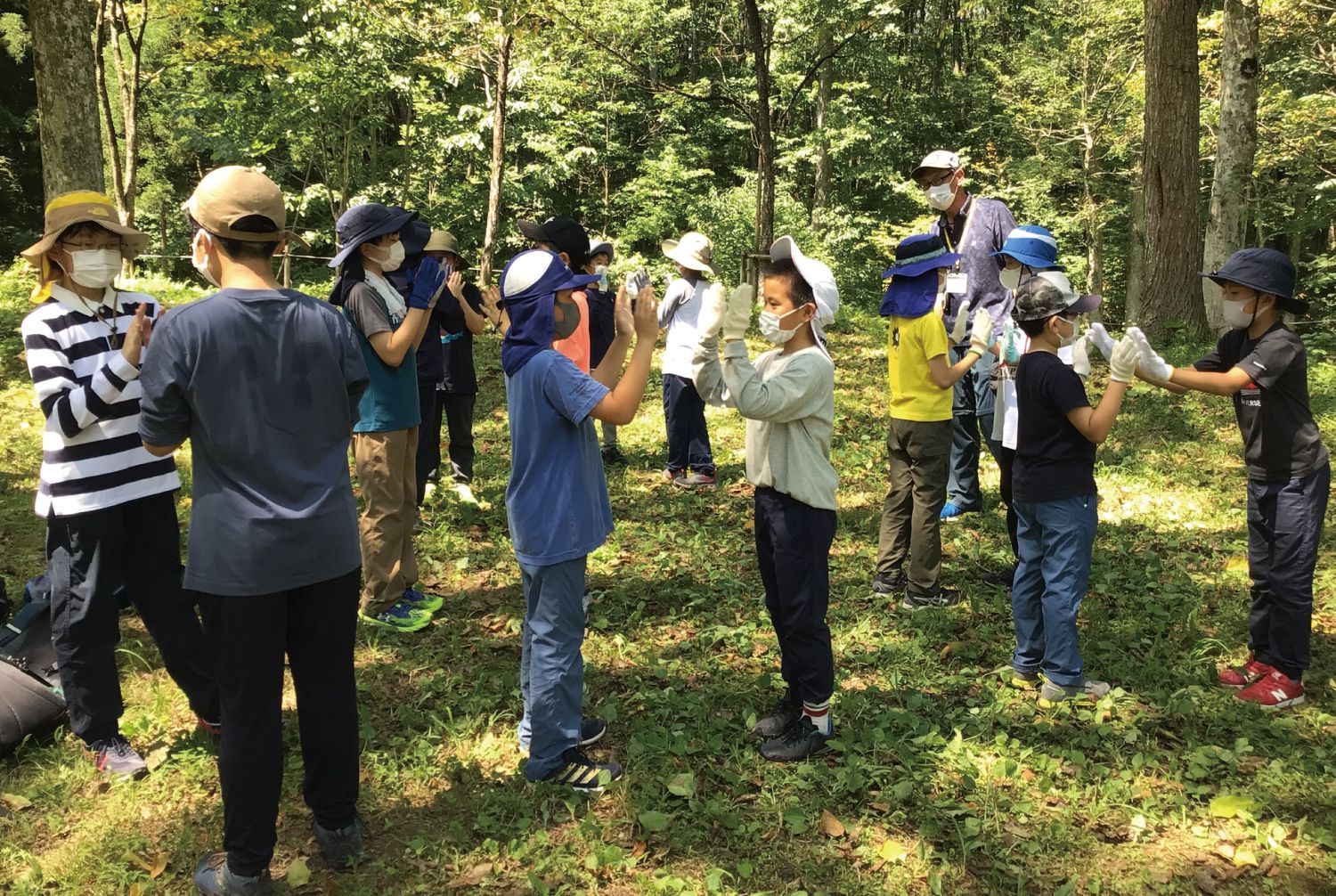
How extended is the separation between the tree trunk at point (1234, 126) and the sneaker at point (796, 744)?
1005 centimetres

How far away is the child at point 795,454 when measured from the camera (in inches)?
143

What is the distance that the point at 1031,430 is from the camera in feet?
13.8

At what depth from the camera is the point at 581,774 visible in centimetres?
366

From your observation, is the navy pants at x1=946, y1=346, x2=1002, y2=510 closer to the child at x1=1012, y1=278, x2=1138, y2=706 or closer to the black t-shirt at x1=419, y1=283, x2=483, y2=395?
the child at x1=1012, y1=278, x2=1138, y2=706

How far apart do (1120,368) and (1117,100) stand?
2362cm

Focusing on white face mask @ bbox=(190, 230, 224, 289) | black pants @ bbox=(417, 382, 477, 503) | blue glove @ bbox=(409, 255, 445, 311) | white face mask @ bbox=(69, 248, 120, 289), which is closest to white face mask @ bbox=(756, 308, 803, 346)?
blue glove @ bbox=(409, 255, 445, 311)

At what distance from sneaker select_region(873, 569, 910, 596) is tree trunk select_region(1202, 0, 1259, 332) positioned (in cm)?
824

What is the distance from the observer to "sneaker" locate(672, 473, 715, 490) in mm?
7770

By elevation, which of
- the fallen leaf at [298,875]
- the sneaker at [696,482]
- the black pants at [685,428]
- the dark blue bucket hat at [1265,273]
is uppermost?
the dark blue bucket hat at [1265,273]

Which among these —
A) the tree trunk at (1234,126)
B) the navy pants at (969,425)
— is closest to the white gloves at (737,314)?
the navy pants at (969,425)

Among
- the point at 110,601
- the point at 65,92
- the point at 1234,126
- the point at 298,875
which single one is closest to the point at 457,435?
the point at 65,92

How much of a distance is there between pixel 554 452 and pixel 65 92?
5277mm

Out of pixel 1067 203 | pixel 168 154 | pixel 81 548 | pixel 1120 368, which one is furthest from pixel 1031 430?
pixel 168 154

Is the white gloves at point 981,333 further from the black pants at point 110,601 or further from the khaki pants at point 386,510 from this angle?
the black pants at point 110,601
